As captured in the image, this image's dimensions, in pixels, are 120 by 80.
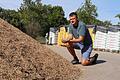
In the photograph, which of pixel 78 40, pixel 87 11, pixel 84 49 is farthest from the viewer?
pixel 87 11

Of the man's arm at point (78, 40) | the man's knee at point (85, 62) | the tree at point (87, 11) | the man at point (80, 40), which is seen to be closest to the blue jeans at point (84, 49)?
the man at point (80, 40)

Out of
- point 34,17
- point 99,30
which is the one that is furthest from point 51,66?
point 34,17

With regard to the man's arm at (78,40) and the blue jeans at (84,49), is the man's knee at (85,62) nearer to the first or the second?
the blue jeans at (84,49)

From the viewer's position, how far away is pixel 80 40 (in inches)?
375

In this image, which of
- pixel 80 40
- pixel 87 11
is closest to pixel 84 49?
pixel 80 40

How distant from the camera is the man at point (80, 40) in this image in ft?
31.3

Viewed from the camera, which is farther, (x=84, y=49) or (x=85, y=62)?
(x=84, y=49)

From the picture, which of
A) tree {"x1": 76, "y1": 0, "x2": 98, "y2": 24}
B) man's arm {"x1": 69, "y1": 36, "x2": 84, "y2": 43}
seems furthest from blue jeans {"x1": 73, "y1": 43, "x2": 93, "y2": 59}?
tree {"x1": 76, "y1": 0, "x2": 98, "y2": 24}

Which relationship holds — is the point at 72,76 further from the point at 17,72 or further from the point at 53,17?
the point at 53,17

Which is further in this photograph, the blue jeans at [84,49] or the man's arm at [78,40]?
the blue jeans at [84,49]

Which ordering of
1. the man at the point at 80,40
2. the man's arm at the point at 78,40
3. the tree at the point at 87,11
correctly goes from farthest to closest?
the tree at the point at 87,11 < the man at the point at 80,40 < the man's arm at the point at 78,40

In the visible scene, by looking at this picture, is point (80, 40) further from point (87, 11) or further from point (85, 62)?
point (87, 11)

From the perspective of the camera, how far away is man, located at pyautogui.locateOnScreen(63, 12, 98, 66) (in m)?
9.54

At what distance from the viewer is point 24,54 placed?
7.48 metres
